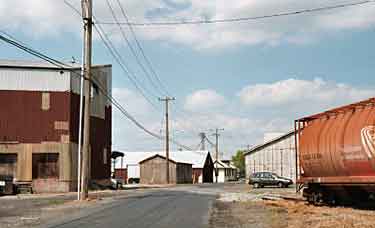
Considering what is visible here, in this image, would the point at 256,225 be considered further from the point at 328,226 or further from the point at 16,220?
the point at 16,220

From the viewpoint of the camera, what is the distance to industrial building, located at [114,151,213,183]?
109 meters

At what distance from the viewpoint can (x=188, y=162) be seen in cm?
11131

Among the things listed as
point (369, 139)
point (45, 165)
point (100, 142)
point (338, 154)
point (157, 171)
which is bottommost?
point (157, 171)

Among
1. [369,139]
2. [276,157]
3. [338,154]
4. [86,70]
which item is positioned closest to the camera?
[369,139]

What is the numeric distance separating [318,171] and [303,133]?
2596 mm

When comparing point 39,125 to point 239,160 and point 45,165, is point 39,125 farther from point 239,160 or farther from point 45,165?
point 239,160

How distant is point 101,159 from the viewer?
5944 centimetres

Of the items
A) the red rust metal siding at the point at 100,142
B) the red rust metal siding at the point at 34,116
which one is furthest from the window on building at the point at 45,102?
the red rust metal siding at the point at 100,142

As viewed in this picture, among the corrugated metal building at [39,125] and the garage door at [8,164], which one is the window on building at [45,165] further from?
the garage door at [8,164]

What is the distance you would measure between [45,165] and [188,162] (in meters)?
62.3

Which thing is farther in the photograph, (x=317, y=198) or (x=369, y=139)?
(x=317, y=198)

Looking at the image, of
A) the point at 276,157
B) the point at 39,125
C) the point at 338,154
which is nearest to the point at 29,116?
the point at 39,125

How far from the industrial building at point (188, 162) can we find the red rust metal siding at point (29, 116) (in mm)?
53061

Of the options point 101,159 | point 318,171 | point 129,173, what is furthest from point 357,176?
point 129,173
